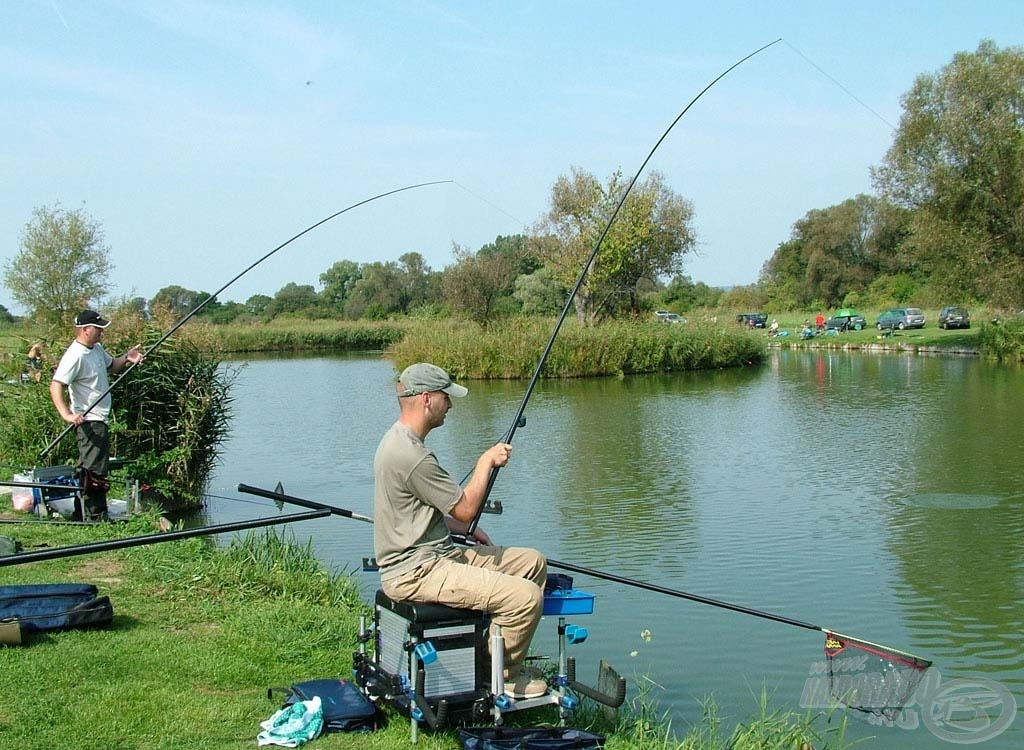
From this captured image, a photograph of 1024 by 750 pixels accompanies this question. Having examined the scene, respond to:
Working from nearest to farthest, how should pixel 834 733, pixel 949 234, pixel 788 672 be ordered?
1. pixel 834 733
2. pixel 788 672
3. pixel 949 234

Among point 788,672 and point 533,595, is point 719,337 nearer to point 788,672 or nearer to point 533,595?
point 788,672

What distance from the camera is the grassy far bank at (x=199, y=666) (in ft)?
12.6

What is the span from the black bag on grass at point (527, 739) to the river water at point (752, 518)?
1553 mm

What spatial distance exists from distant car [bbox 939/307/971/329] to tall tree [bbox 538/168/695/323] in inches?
421

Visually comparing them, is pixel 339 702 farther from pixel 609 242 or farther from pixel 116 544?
pixel 609 242

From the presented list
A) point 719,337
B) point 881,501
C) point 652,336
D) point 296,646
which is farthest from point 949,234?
point 296,646

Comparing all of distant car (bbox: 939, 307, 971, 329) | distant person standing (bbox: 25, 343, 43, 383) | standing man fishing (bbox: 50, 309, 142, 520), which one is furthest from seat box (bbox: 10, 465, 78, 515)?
distant car (bbox: 939, 307, 971, 329)

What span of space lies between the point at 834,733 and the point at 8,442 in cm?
856

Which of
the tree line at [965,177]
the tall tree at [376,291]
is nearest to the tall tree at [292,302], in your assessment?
the tall tree at [376,291]

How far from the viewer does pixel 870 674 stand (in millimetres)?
4793

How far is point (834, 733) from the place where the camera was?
485 centimetres

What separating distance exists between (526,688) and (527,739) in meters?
0.45

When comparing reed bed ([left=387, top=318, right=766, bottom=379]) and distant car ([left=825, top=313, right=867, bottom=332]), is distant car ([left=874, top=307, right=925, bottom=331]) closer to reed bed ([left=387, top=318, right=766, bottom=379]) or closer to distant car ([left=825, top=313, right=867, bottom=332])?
distant car ([left=825, top=313, right=867, bottom=332])

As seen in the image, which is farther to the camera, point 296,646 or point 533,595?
point 296,646
